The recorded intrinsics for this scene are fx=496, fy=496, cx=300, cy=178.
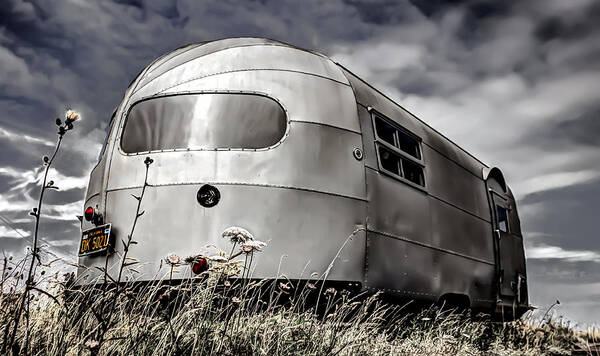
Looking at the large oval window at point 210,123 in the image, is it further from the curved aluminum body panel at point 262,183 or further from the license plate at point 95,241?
the license plate at point 95,241

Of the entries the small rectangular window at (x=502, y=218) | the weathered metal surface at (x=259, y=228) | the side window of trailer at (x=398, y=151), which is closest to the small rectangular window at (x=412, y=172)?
the side window of trailer at (x=398, y=151)

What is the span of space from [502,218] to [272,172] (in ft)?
18.0

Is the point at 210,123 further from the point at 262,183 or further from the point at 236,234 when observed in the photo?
the point at 236,234

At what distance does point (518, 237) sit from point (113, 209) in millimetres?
7143

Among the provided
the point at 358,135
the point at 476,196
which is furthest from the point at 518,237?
the point at 358,135

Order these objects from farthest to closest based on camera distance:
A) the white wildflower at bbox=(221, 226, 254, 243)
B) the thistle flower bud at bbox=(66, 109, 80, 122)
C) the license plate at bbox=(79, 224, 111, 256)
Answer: the license plate at bbox=(79, 224, 111, 256)
the white wildflower at bbox=(221, 226, 254, 243)
the thistle flower bud at bbox=(66, 109, 80, 122)

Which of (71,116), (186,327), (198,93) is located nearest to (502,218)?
(198,93)

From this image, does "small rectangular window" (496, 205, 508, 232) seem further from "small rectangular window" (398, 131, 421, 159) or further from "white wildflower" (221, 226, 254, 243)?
"white wildflower" (221, 226, 254, 243)

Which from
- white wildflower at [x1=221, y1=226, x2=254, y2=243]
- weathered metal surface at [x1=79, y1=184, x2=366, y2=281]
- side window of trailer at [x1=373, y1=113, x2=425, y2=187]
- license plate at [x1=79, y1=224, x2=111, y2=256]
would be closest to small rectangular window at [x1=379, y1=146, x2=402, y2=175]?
side window of trailer at [x1=373, y1=113, x2=425, y2=187]

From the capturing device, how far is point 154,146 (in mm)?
4695

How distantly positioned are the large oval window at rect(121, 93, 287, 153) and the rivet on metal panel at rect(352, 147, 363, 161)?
726 mm

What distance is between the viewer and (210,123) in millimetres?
4582

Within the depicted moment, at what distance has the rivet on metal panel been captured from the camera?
4770 millimetres

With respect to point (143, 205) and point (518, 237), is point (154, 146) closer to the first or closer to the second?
point (143, 205)
